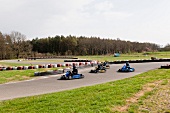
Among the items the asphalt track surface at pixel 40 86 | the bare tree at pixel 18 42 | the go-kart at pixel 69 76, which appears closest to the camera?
the asphalt track surface at pixel 40 86

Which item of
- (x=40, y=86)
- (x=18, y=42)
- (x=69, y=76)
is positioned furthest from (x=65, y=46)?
(x=40, y=86)

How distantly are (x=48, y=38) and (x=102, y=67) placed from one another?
248ft

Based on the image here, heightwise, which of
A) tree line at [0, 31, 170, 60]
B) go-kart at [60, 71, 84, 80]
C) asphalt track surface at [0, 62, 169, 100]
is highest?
tree line at [0, 31, 170, 60]

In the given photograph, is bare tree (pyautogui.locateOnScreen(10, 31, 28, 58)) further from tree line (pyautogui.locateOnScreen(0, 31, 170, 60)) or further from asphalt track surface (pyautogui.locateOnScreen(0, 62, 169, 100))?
asphalt track surface (pyautogui.locateOnScreen(0, 62, 169, 100))

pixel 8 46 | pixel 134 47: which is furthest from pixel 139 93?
pixel 134 47

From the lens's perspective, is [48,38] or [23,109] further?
[48,38]

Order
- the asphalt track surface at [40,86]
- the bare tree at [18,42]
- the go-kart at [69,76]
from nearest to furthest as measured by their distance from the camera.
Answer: the asphalt track surface at [40,86] → the go-kart at [69,76] → the bare tree at [18,42]

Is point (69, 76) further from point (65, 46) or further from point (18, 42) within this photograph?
point (65, 46)

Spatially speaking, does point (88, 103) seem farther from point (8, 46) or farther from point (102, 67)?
point (8, 46)

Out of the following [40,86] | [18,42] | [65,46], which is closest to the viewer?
[40,86]

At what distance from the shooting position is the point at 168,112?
523 cm

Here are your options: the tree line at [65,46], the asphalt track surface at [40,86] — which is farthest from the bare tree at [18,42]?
the asphalt track surface at [40,86]

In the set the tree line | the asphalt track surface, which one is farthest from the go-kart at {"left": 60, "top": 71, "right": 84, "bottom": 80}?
the tree line

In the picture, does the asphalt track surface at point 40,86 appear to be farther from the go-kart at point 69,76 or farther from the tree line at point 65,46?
the tree line at point 65,46
